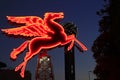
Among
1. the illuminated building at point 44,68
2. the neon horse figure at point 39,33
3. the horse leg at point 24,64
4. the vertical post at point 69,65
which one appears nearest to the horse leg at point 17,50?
the neon horse figure at point 39,33

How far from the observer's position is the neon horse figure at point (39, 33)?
49188mm

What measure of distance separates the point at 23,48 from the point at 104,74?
57.4 feet

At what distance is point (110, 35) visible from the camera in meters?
32.3

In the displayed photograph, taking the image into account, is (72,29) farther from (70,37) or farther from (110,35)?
(110,35)

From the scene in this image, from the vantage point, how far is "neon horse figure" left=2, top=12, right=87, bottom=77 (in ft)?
161

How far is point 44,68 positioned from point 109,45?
18226mm

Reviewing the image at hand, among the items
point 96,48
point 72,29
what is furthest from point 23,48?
point 96,48

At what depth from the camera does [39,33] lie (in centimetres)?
5122

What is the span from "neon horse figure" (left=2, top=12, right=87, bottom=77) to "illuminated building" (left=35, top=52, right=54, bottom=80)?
3.98 feet

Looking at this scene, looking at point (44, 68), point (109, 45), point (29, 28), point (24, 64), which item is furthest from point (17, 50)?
point (109, 45)

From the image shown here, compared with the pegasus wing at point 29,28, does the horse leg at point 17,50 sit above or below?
below

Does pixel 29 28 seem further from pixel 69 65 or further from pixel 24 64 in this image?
pixel 69 65

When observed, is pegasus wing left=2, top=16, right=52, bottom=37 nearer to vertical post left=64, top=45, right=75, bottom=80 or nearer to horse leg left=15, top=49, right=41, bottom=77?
horse leg left=15, top=49, right=41, bottom=77

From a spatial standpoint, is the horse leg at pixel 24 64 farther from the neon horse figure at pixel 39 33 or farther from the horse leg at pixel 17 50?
the horse leg at pixel 17 50
